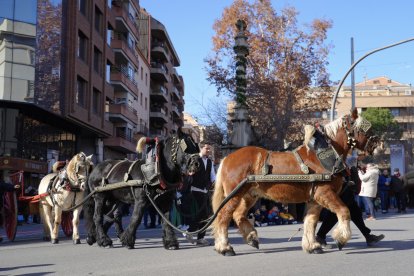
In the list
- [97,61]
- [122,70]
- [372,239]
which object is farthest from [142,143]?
[122,70]

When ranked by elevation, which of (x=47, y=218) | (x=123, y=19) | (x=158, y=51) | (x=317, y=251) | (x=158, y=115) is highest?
(x=158, y=51)

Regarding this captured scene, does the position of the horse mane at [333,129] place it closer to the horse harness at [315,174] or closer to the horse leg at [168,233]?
the horse harness at [315,174]

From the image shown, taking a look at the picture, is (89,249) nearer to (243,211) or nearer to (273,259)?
(243,211)

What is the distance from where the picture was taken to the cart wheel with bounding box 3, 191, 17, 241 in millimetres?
12516

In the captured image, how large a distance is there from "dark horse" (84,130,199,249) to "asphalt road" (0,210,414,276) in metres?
0.36

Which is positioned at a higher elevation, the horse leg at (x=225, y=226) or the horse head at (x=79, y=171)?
the horse head at (x=79, y=171)

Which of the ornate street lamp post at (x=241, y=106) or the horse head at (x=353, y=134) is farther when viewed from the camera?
the ornate street lamp post at (x=241, y=106)

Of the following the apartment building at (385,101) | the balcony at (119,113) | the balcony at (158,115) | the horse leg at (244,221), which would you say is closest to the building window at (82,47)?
the balcony at (119,113)

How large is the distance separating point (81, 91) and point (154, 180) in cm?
2384

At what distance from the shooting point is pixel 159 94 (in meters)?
66.0

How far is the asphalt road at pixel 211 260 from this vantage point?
7297 millimetres

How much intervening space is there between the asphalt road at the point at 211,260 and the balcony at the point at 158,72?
179 feet

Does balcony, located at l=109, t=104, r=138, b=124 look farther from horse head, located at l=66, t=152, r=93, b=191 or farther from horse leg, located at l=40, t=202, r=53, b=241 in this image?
horse head, located at l=66, t=152, r=93, b=191

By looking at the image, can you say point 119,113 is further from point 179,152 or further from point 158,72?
point 179,152
